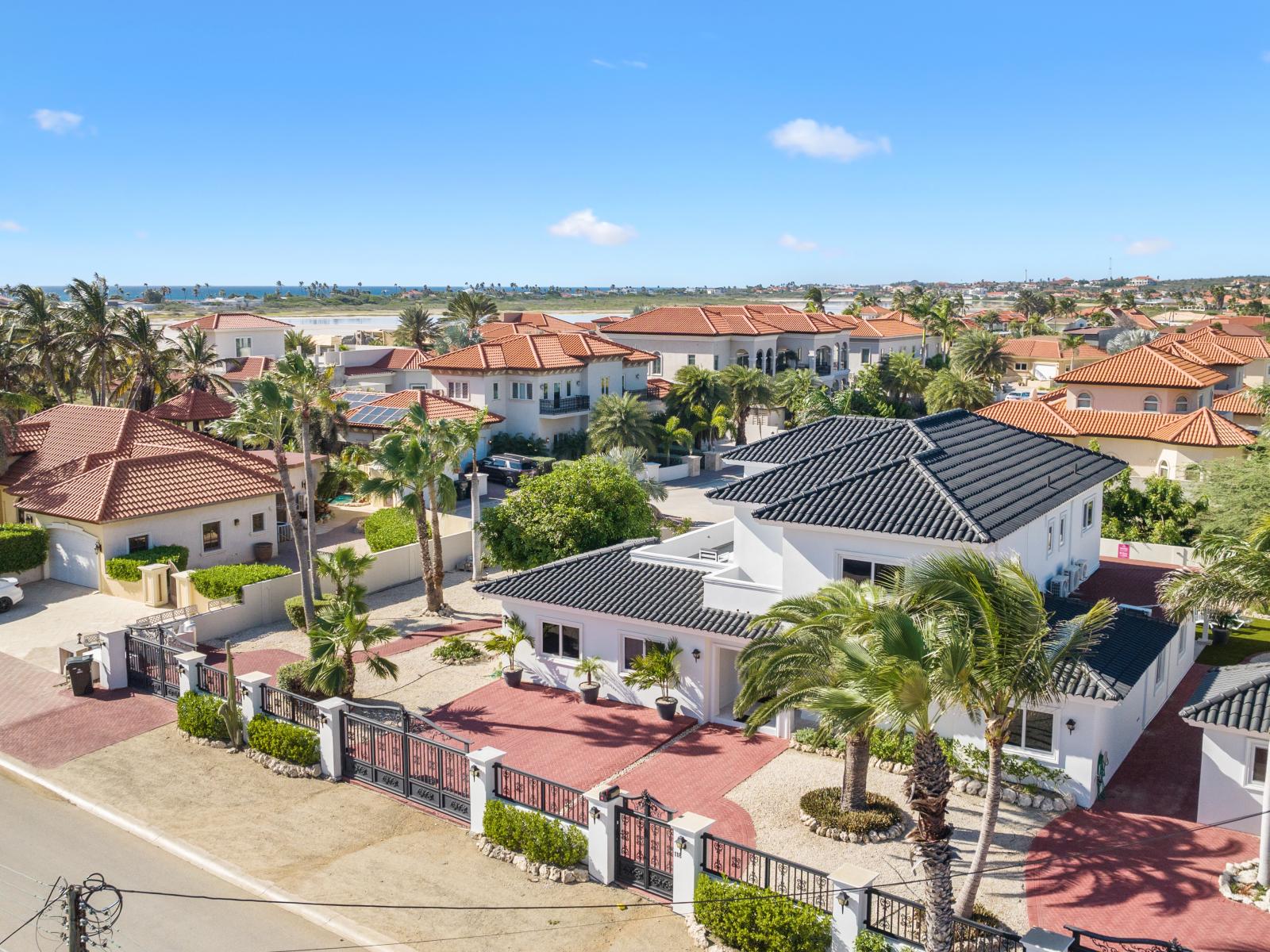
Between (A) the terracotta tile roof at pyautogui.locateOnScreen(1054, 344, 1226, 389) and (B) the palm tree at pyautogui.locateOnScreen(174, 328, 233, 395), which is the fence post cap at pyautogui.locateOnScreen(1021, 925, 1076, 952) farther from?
(B) the palm tree at pyautogui.locateOnScreen(174, 328, 233, 395)

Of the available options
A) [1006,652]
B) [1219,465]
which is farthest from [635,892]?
[1219,465]

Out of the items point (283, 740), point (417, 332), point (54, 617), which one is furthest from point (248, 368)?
point (283, 740)

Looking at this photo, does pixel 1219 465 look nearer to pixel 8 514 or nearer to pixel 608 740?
pixel 608 740

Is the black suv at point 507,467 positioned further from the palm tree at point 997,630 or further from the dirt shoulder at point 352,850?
the palm tree at point 997,630

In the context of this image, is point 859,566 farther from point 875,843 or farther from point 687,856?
point 687,856

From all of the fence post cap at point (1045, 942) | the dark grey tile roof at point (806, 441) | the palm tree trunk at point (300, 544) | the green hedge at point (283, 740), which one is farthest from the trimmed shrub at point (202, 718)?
A: the fence post cap at point (1045, 942)

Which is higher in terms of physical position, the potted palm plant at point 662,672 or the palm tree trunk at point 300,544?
the palm tree trunk at point 300,544

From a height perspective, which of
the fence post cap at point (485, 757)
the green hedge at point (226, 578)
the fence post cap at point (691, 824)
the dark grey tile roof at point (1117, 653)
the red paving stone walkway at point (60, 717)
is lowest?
the red paving stone walkway at point (60, 717)
